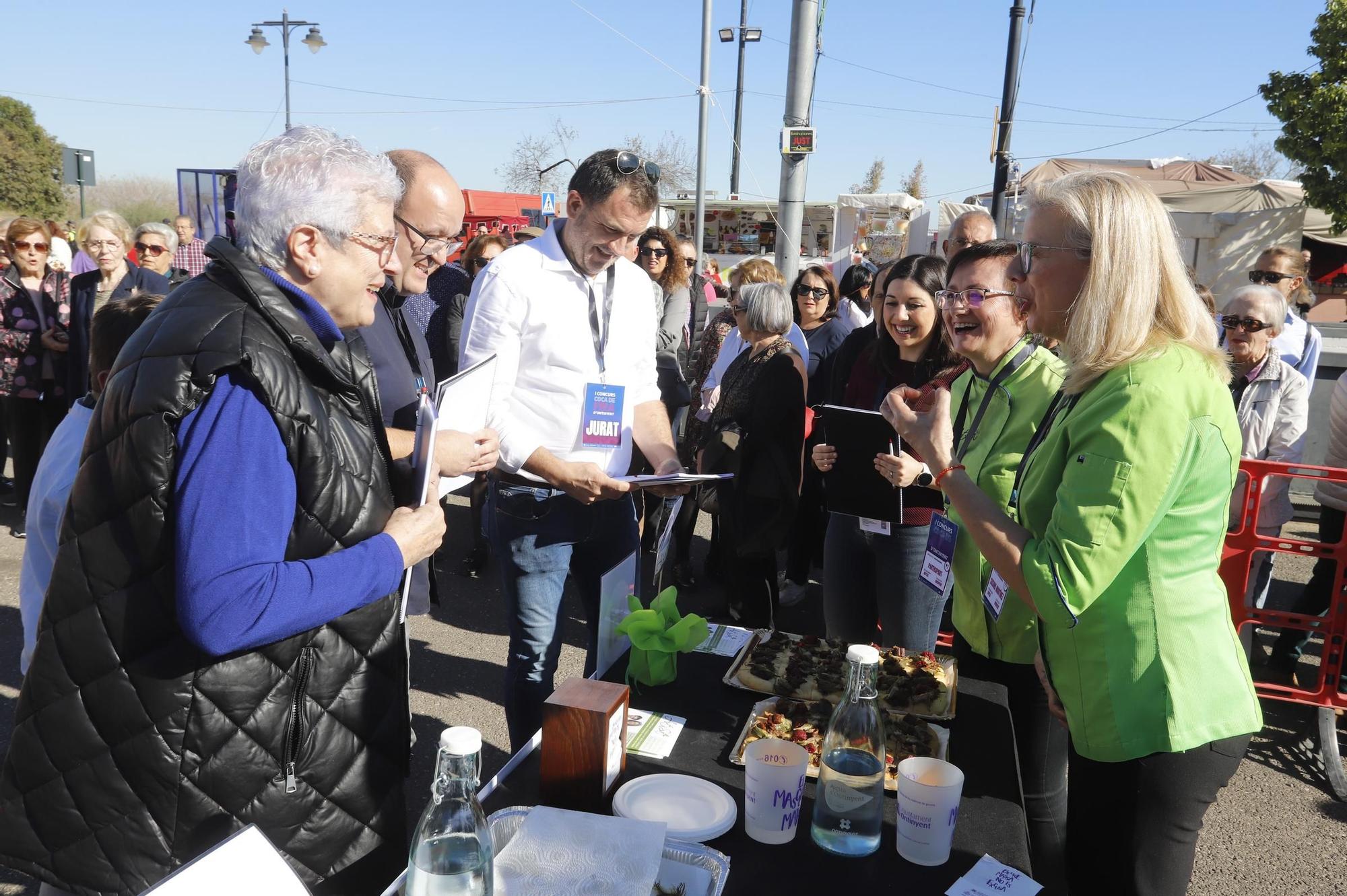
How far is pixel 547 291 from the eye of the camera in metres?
2.64

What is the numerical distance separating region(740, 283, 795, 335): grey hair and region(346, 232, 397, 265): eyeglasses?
2.89 m

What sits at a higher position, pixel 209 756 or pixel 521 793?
pixel 209 756

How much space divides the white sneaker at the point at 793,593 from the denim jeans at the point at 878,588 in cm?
181

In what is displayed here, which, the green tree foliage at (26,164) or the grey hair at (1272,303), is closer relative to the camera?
the grey hair at (1272,303)

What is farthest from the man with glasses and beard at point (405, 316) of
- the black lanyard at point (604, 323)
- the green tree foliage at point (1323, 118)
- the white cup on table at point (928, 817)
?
the green tree foliage at point (1323, 118)

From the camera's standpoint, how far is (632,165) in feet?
8.57

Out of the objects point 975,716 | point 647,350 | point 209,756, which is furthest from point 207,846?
point 647,350

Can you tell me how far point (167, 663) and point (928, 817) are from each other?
1.25 m

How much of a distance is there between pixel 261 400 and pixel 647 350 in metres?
1.71

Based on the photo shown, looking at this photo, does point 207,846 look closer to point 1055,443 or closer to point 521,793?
point 521,793

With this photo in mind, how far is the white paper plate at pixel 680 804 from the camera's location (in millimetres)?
1516

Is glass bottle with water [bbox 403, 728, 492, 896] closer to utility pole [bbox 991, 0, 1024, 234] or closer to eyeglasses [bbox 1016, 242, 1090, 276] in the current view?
eyeglasses [bbox 1016, 242, 1090, 276]

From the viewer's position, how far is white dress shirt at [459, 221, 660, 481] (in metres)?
2.62

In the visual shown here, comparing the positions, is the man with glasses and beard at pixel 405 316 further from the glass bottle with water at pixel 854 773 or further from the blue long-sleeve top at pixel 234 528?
the glass bottle with water at pixel 854 773
